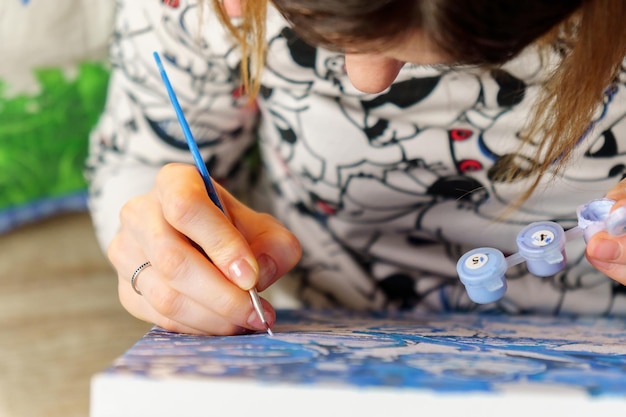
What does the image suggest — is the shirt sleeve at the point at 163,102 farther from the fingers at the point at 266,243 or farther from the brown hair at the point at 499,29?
the brown hair at the point at 499,29

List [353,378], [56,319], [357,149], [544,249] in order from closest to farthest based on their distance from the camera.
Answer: [353,378] → [544,249] → [357,149] → [56,319]

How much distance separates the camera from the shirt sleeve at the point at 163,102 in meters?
0.62

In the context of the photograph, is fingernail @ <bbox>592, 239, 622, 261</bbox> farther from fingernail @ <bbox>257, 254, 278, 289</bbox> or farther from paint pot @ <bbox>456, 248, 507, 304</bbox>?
fingernail @ <bbox>257, 254, 278, 289</bbox>

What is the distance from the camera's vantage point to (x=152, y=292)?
49 centimetres

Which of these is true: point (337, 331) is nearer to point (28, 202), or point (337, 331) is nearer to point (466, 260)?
point (466, 260)

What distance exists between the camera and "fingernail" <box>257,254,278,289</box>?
495mm

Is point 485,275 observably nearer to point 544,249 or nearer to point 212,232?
point 544,249

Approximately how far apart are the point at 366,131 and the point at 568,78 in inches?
7.7

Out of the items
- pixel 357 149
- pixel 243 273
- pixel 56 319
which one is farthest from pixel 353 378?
pixel 56 319

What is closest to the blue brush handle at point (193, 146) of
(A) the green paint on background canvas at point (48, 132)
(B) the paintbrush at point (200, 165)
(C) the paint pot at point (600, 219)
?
(B) the paintbrush at point (200, 165)

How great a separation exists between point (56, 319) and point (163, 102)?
27cm

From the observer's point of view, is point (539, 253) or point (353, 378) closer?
point (353, 378)

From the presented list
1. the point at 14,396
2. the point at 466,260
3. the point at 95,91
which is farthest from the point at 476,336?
the point at 95,91

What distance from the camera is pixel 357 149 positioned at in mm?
609
